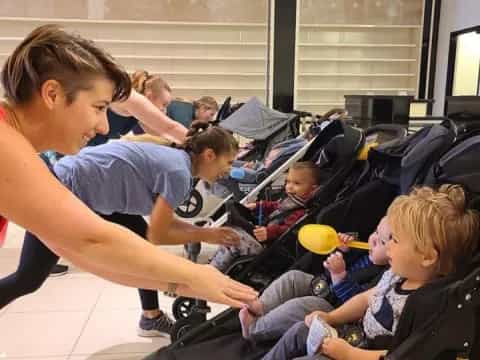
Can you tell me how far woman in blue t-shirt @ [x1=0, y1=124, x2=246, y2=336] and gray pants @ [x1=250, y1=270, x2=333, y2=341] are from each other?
0.40 m

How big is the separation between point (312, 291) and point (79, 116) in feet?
3.28

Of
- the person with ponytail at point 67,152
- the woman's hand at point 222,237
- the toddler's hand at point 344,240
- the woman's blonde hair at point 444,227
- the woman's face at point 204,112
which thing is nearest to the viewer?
the person with ponytail at point 67,152

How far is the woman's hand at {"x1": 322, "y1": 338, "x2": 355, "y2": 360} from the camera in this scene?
119 centimetres

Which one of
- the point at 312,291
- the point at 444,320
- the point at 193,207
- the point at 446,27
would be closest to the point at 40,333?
the point at 312,291

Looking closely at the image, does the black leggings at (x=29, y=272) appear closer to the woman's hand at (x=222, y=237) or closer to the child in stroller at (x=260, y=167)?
the woman's hand at (x=222, y=237)

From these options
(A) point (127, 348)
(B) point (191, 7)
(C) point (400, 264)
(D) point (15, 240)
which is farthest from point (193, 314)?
(B) point (191, 7)

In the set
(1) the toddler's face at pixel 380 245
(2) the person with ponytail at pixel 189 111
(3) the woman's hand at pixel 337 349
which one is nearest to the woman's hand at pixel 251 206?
(1) the toddler's face at pixel 380 245

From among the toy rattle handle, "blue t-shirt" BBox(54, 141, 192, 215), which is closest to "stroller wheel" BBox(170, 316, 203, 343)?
"blue t-shirt" BBox(54, 141, 192, 215)

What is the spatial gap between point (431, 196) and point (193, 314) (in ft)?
3.52

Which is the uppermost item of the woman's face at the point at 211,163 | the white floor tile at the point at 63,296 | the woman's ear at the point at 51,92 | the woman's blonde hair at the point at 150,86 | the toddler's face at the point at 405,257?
the woman's ear at the point at 51,92

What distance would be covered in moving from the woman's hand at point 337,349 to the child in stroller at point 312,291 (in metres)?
0.28

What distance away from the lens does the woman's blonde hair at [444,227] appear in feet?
3.75

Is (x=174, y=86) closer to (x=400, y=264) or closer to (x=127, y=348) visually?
(x=127, y=348)

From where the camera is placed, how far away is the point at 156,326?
2129 millimetres
